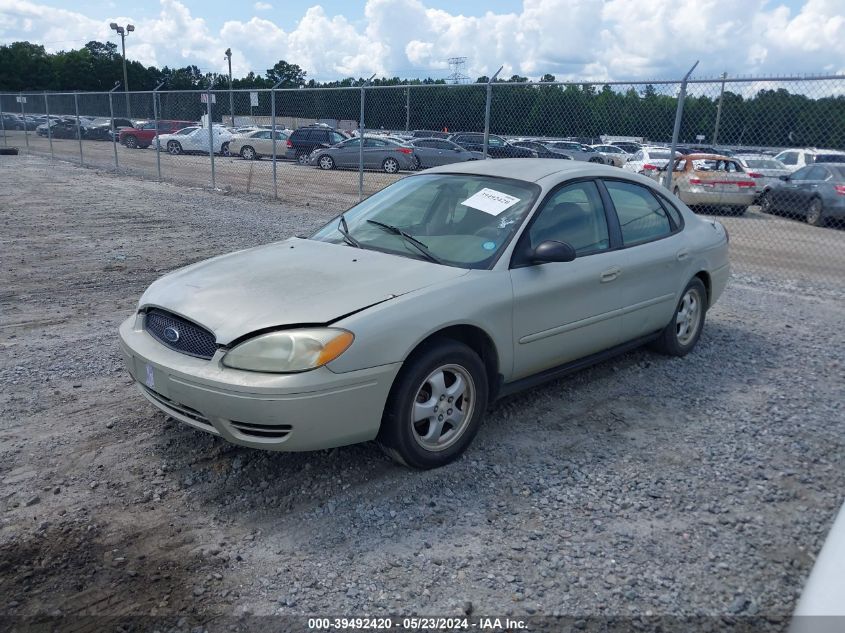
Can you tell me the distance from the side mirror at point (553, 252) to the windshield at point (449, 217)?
0.21 m

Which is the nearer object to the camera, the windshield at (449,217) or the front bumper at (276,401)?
the front bumper at (276,401)

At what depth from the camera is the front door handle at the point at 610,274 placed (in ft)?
15.6

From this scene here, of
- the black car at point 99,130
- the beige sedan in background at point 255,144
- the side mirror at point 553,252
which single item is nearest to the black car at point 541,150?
the side mirror at point 553,252

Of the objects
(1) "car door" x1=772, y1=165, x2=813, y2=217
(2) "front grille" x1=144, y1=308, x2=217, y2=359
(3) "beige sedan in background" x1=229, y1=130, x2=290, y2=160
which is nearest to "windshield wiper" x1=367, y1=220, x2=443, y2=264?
(2) "front grille" x1=144, y1=308, x2=217, y2=359

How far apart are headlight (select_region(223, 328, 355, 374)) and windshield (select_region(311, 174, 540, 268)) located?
3.37ft

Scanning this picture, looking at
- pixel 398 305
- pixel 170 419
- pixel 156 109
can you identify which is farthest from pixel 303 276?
pixel 156 109

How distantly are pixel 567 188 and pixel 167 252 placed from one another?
6.68 metres

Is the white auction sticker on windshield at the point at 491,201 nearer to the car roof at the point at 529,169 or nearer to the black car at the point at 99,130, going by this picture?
the car roof at the point at 529,169

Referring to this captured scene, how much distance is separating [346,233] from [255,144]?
29.5m

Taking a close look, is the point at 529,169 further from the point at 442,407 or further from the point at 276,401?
the point at 276,401

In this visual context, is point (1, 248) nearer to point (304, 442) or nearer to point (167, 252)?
point (167, 252)

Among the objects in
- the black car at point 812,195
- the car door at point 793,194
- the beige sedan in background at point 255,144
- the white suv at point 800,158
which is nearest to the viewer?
the black car at point 812,195

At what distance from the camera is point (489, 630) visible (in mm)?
2779

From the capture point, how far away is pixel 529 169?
4887 mm
